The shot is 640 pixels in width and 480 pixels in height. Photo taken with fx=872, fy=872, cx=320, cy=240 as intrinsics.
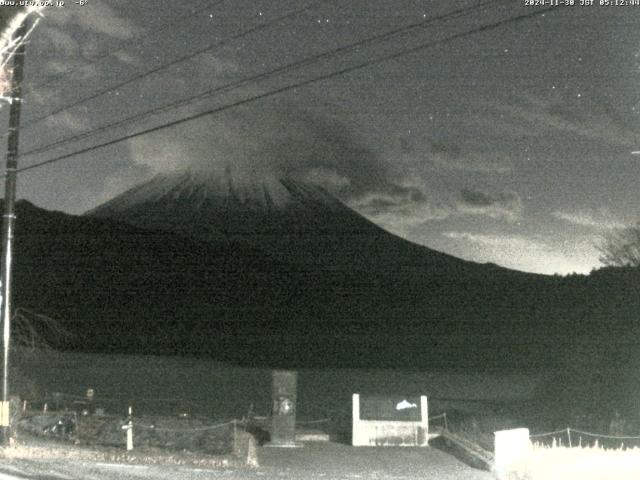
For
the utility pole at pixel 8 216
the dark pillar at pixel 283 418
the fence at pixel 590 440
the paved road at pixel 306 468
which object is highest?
the utility pole at pixel 8 216

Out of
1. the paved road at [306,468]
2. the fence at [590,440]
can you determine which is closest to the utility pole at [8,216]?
the paved road at [306,468]

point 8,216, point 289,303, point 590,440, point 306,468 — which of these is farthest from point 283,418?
point 289,303

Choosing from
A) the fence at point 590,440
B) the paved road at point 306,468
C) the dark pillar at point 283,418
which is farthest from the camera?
the fence at point 590,440

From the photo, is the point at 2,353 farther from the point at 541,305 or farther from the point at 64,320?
the point at 64,320

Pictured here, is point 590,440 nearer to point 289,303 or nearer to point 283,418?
point 283,418

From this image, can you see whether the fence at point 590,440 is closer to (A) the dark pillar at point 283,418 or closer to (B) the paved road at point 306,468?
(B) the paved road at point 306,468

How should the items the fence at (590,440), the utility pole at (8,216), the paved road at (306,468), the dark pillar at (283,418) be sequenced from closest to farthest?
the paved road at (306,468), the utility pole at (8,216), the dark pillar at (283,418), the fence at (590,440)

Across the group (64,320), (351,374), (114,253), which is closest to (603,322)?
(351,374)
